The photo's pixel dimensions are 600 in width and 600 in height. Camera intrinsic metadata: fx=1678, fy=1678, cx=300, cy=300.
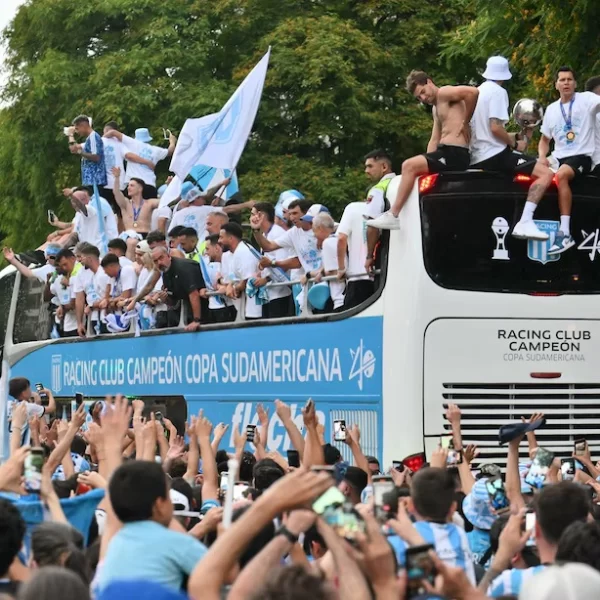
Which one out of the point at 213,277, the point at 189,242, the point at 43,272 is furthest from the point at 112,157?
the point at 213,277

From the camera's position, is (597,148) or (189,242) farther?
(189,242)

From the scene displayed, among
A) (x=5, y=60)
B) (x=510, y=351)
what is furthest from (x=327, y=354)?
(x=5, y=60)

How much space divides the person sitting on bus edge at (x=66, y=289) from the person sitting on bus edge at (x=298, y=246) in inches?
183

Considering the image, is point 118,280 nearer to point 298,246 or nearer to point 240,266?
point 240,266

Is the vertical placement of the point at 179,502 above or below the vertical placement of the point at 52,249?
below

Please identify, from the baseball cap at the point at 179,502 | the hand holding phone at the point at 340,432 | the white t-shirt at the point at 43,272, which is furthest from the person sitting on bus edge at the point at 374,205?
the white t-shirt at the point at 43,272

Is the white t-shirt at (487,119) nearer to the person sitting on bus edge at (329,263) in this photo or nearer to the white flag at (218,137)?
the person sitting on bus edge at (329,263)

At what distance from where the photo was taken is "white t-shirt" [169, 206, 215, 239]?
18.0 metres

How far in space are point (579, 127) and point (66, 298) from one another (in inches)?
315

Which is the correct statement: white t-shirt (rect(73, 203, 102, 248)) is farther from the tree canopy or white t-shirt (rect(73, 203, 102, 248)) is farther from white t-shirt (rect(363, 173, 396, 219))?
the tree canopy

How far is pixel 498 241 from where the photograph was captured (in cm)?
1315

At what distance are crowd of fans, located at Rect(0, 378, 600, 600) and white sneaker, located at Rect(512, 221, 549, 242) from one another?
4.29 meters

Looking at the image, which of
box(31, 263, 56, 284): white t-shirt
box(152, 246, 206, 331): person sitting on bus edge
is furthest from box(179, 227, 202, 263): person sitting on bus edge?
box(31, 263, 56, 284): white t-shirt

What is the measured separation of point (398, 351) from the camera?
42.5 ft
